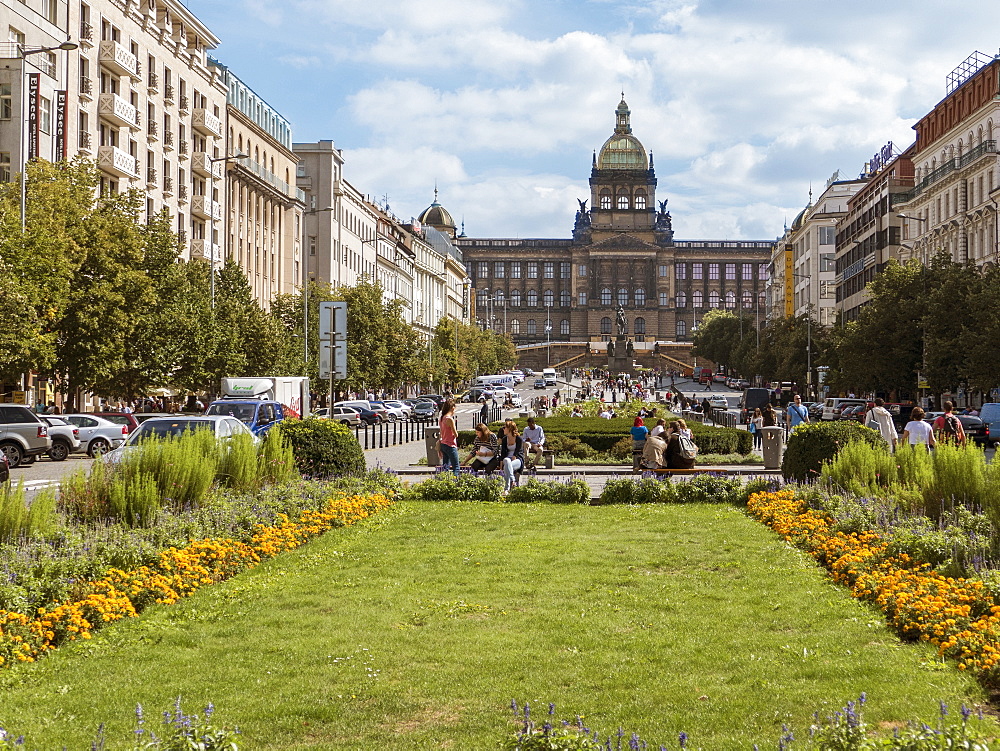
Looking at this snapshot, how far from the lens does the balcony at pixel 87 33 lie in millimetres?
52822

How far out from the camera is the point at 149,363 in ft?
141

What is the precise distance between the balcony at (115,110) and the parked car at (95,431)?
21450 millimetres

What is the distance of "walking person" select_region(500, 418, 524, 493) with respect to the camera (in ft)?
74.0

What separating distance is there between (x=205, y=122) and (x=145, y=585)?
61.1 metres

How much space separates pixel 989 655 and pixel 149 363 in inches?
1493

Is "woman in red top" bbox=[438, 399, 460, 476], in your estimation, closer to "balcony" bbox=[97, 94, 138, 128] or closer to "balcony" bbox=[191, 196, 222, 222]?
"balcony" bbox=[97, 94, 138, 128]

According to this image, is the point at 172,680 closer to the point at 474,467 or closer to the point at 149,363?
the point at 474,467

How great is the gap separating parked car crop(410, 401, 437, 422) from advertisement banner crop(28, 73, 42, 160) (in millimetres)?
27163

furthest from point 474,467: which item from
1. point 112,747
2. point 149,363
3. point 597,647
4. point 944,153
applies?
point 944,153

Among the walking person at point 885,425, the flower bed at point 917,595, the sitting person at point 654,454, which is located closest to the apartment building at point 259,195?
the sitting person at point 654,454

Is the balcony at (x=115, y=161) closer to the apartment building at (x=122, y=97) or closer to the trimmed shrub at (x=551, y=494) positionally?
the apartment building at (x=122, y=97)

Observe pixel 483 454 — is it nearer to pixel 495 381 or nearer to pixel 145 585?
pixel 145 585

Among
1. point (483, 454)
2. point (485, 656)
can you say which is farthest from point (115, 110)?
point (485, 656)

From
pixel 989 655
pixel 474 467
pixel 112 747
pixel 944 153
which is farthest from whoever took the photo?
pixel 944 153
